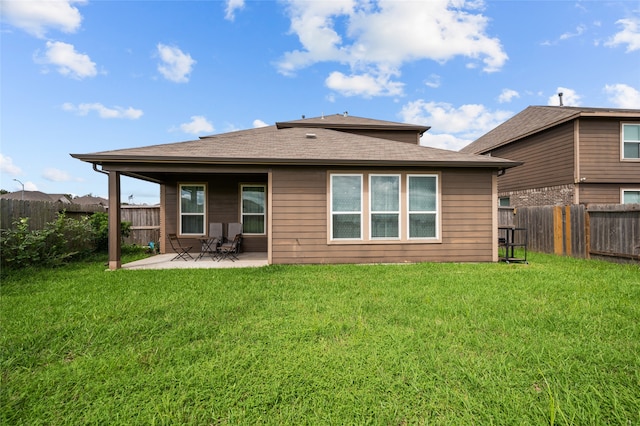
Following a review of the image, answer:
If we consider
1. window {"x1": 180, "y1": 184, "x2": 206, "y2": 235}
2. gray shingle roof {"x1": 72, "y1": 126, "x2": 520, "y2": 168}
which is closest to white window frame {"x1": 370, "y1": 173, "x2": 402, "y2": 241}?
gray shingle roof {"x1": 72, "y1": 126, "x2": 520, "y2": 168}

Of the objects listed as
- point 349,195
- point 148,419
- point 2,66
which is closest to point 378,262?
point 349,195

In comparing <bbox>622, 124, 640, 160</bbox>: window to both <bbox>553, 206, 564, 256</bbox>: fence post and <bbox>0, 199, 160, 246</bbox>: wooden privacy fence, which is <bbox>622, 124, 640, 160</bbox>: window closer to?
<bbox>553, 206, 564, 256</bbox>: fence post

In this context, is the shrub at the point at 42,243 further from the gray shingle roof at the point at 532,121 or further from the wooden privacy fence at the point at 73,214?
the gray shingle roof at the point at 532,121

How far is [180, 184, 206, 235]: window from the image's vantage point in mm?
9422

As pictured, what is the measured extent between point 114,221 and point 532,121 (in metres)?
17.0

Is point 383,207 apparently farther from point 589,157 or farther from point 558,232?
point 589,157

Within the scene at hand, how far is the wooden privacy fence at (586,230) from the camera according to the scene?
7148 mm

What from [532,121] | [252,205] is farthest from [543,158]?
[252,205]

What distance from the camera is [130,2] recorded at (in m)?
7.36

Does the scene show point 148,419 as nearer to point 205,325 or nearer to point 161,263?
point 205,325

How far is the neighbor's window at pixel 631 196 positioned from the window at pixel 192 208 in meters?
15.3

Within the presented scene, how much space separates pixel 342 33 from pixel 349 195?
9.40 meters

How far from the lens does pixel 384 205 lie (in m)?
7.38

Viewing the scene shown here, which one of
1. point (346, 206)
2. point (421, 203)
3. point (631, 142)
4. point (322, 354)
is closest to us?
point (322, 354)
